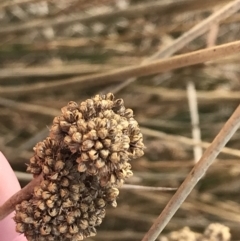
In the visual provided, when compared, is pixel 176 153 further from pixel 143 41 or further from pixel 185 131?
pixel 143 41

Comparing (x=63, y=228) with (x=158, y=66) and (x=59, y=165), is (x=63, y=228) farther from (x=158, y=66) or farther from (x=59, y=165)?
(x=158, y=66)

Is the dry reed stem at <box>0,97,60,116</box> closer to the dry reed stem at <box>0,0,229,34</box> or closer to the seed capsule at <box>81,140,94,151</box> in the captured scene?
the dry reed stem at <box>0,0,229,34</box>

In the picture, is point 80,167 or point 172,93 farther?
point 172,93

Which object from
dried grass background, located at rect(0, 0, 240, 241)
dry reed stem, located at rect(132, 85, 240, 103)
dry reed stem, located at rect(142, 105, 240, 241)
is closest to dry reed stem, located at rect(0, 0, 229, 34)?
dried grass background, located at rect(0, 0, 240, 241)

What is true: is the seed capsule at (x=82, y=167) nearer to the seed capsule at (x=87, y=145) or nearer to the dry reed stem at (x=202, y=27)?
the seed capsule at (x=87, y=145)

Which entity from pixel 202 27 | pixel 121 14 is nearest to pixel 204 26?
pixel 202 27

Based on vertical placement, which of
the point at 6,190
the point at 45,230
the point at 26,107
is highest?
the point at 26,107

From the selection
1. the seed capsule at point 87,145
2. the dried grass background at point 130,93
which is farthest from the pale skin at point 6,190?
the seed capsule at point 87,145
